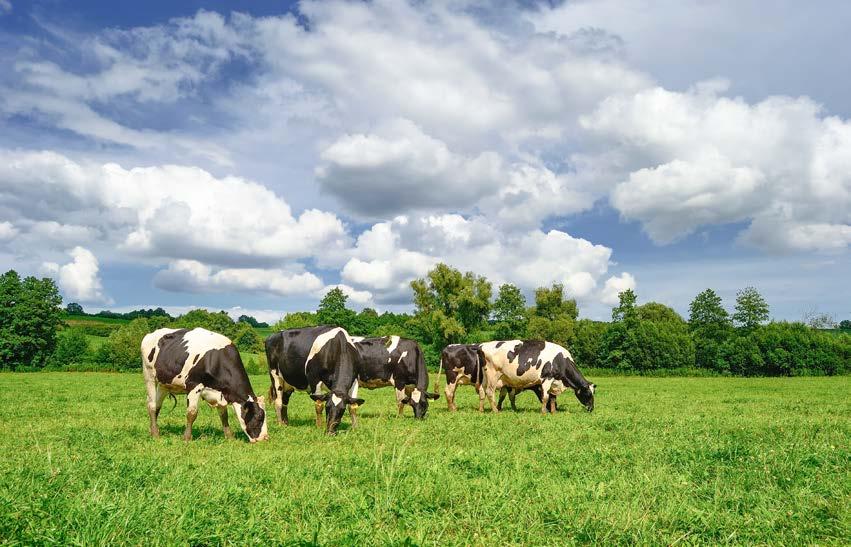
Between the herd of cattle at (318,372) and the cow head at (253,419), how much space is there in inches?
0.8

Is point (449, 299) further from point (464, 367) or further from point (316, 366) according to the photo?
point (316, 366)

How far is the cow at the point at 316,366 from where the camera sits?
14.1 meters

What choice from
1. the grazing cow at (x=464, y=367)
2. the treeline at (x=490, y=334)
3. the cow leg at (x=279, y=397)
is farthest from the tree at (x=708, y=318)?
the cow leg at (x=279, y=397)

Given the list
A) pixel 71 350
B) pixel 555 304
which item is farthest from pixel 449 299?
pixel 71 350

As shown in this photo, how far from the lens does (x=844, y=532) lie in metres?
5.55

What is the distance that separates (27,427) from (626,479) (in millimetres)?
14285

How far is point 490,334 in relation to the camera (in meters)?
87.5

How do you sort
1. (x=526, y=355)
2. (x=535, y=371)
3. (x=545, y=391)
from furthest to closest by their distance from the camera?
(x=526, y=355), (x=535, y=371), (x=545, y=391)

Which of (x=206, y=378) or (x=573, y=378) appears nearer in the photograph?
(x=206, y=378)

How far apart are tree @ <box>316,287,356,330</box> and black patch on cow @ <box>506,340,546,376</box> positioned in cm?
6876

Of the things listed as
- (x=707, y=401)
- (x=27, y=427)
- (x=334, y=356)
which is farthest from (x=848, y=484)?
(x=707, y=401)

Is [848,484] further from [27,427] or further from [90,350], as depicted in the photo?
[90,350]

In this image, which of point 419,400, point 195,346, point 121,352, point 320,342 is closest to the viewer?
point 195,346

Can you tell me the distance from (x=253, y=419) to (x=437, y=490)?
6.99 m
